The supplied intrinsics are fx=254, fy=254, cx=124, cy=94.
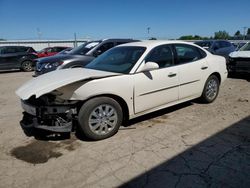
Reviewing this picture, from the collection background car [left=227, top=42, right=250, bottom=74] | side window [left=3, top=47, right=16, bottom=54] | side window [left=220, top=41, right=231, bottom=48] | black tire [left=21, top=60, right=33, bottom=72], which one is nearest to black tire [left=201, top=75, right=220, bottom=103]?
background car [left=227, top=42, right=250, bottom=74]

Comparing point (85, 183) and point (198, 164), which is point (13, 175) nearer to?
point (85, 183)

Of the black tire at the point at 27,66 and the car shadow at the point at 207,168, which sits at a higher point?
the black tire at the point at 27,66

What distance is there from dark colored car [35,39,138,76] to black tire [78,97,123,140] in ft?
16.0

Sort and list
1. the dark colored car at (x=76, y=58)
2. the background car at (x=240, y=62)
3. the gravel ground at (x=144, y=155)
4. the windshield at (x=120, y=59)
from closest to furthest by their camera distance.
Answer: the gravel ground at (x=144, y=155), the windshield at (x=120, y=59), the dark colored car at (x=76, y=58), the background car at (x=240, y=62)

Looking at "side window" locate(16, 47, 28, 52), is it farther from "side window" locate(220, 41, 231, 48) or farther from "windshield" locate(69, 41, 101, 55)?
"side window" locate(220, 41, 231, 48)

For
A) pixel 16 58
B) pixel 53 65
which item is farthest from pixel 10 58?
pixel 53 65

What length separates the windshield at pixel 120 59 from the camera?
15.6 ft

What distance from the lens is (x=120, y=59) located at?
5156 millimetres

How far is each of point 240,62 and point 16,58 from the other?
11.9m

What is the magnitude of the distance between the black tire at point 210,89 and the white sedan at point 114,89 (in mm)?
202

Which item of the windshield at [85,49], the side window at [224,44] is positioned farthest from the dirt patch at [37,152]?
the side window at [224,44]

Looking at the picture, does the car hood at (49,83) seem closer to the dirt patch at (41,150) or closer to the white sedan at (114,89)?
the white sedan at (114,89)

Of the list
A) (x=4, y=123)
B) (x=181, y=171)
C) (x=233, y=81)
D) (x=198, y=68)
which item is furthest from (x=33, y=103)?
(x=233, y=81)

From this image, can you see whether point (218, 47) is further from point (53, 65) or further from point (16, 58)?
point (16, 58)
